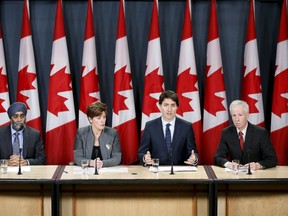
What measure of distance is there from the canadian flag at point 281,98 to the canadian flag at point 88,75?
2221 mm

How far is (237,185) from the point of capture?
203 inches

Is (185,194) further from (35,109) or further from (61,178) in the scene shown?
(35,109)

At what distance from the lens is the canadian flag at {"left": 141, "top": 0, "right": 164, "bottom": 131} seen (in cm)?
712

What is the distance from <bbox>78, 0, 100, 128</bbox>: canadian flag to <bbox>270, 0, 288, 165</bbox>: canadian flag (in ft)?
7.29

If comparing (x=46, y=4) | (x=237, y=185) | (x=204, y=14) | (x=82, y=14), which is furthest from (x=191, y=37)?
(x=237, y=185)

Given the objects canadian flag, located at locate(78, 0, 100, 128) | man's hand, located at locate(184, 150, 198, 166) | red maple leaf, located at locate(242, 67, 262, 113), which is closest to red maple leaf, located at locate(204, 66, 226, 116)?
red maple leaf, located at locate(242, 67, 262, 113)

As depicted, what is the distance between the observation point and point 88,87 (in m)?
7.13

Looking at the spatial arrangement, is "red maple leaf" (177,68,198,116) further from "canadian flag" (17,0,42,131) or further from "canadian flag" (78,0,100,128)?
"canadian flag" (17,0,42,131)

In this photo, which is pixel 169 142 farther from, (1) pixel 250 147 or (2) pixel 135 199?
(2) pixel 135 199

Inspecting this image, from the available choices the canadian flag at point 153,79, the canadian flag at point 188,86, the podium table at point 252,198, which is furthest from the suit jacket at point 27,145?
the podium table at point 252,198

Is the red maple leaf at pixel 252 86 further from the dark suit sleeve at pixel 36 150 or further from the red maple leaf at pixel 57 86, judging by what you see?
the dark suit sleeve at pixel 36 150

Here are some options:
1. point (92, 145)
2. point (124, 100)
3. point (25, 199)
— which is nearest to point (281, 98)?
point (124, 100)

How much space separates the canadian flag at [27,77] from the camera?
23.4 feet

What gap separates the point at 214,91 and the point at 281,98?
828 millimetres
